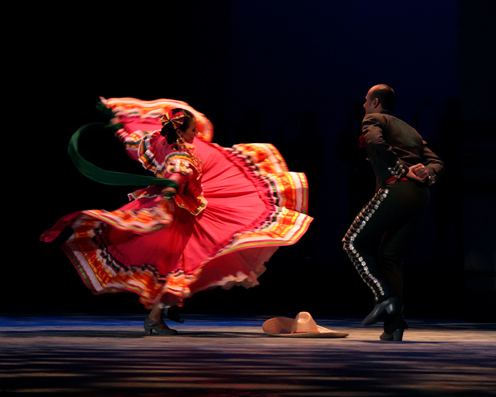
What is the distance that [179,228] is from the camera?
15.4 ft

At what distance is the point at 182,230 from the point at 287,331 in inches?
29.8

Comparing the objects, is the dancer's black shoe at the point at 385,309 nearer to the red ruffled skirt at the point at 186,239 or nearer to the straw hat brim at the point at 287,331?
the straw hat brim at the point at 287,331

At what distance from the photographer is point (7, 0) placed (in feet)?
20.7

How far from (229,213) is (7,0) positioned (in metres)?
2.61

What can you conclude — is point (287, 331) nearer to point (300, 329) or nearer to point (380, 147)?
point (300, 329)

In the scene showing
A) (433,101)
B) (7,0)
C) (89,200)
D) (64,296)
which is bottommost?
(64,296)

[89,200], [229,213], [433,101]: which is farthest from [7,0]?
[433,101]

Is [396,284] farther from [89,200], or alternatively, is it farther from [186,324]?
[89,200]

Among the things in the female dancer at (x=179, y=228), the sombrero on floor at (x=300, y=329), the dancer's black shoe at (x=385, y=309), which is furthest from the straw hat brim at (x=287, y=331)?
the dancer's black shoe at (x=385, y=309)

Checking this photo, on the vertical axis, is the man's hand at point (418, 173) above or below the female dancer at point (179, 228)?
above

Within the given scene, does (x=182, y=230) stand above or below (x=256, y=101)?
below

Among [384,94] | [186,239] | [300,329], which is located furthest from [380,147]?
[186,239]

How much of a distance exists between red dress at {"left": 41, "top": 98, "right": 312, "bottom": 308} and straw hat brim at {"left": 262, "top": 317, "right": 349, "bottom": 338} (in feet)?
0.77

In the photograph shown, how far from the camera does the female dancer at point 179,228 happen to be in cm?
455
